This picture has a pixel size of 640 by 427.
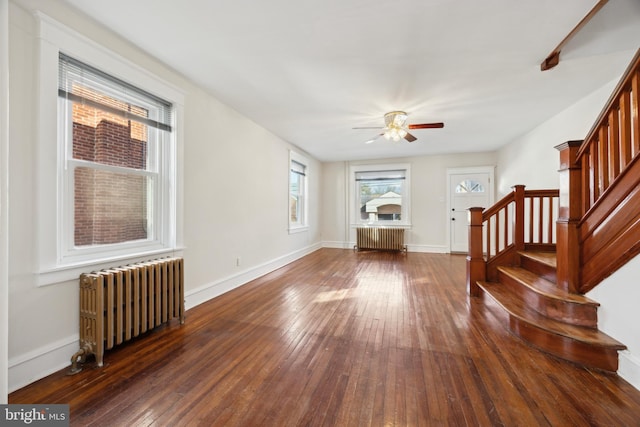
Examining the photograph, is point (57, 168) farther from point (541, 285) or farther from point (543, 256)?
point (543, 256)

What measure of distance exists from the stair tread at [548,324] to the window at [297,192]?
3921mm

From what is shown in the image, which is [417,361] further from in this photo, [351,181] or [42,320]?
[351,181]

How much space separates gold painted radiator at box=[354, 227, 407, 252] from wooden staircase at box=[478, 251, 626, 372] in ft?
12.6

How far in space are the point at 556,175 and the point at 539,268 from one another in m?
1.86

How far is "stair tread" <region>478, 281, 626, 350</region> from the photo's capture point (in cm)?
186

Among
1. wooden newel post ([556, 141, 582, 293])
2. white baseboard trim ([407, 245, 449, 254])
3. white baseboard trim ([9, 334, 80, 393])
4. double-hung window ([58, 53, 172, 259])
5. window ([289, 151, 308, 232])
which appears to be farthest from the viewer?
white baseboard trim ([407, 245, 449, 254])

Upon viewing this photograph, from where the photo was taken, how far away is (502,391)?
5.39ft

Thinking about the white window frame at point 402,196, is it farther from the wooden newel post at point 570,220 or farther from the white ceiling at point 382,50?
the wooden newel post at point 570,220

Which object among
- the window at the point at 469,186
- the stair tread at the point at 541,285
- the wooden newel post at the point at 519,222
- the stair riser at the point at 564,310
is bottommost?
the stair riser at the point at 564,310

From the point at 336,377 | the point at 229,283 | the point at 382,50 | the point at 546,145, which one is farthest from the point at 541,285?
the point at 229,283

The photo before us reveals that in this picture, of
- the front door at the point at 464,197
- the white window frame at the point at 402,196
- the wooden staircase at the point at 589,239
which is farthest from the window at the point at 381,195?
the wooden staircase at the point at 589,239

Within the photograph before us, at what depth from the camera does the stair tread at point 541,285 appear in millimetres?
2115

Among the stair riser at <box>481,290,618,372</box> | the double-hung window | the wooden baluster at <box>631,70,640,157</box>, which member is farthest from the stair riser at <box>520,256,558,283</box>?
the double-hung window

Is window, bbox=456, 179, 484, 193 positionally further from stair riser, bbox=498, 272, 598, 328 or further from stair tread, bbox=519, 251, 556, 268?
stair riser, bbox=498, 272, 598, 328
